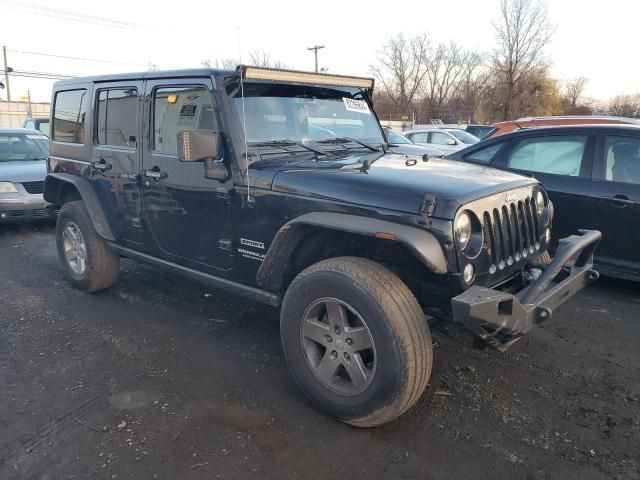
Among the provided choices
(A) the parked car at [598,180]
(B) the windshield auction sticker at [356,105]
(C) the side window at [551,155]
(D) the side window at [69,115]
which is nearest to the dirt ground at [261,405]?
(A) the parked car at [598,180]

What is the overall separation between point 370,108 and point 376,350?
2563 mm

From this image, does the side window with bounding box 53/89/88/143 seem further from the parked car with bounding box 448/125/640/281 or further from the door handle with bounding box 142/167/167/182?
the parked car with bounding box 448/125/640/281

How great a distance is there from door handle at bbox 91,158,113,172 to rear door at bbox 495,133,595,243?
4121mm

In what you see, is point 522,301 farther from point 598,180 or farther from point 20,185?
point 20,185

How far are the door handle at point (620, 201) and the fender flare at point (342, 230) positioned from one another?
305 centimetres

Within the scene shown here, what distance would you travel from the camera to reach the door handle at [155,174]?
12.8ft

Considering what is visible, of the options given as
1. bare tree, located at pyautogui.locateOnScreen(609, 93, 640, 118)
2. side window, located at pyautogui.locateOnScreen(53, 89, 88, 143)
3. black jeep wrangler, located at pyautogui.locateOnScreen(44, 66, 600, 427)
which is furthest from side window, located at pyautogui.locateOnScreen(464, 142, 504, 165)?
bare tree, located at pyautogui.locateOnScreen(609, 93, 640, 118)

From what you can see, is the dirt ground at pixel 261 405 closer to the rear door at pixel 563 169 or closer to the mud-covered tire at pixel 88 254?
the mud-covered tire at pixel 88 254

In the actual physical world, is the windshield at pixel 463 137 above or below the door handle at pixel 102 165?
above

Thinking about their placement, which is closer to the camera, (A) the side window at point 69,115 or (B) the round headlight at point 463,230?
(B) the round headlight at point 463,230

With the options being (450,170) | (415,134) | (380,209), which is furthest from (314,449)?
(415,134)

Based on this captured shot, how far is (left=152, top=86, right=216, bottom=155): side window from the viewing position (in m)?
3.56

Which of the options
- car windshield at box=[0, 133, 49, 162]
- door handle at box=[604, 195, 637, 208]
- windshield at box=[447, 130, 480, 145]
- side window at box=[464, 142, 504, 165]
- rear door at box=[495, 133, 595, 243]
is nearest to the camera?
door handle at box=[604, 195, 637, 208]

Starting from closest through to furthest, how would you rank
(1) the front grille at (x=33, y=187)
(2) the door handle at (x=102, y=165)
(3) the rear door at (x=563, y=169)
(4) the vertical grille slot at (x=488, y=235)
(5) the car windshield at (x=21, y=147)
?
1. (4) the vertical grille slot at (x=488, y=235)
2. (2) the door handle at (x=102, y=165)
3. (3) the rear door at (x=563, y=169)
4. (1) the front grille at (x=33, y=187)
5. (5) the car windshield at (x=21, y=147)
